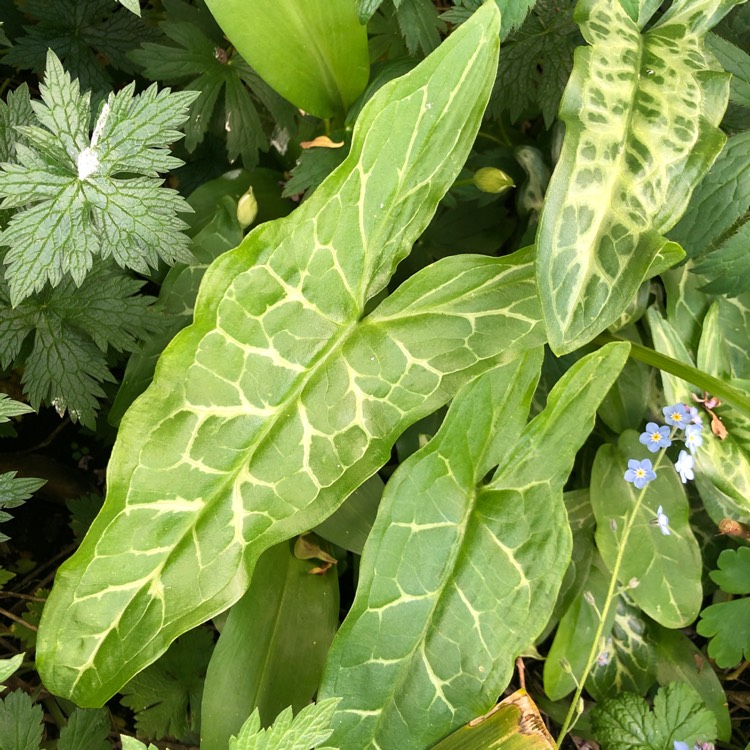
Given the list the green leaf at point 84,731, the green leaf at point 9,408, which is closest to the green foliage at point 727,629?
the green leaf at point 84,731

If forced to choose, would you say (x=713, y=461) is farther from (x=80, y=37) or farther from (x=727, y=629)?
(x=80, y=37)

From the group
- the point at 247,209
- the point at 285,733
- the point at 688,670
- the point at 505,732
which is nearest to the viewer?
the point at 285,733

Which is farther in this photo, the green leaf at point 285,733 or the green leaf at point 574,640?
the green leaf at point 574,640

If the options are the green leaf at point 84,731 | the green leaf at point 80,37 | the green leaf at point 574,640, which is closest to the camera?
the green leaf at point 84,731

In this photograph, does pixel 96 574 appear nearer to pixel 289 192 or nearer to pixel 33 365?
pixel 33 365

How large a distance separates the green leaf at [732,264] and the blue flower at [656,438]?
0.21 metres

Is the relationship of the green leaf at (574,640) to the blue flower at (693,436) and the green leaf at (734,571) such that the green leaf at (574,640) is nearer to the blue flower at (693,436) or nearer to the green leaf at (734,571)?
the green leaf at (734,571)

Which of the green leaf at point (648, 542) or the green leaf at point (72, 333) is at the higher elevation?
the green leaf at point (72, 333)

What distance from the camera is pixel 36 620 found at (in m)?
1.17

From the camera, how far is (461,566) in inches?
36.5

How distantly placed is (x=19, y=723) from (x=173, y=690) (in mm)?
242

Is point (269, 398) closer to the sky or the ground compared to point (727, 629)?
closer to the sky

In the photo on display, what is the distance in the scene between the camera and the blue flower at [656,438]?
1.03 metres

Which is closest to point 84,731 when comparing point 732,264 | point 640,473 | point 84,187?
point 84,187
